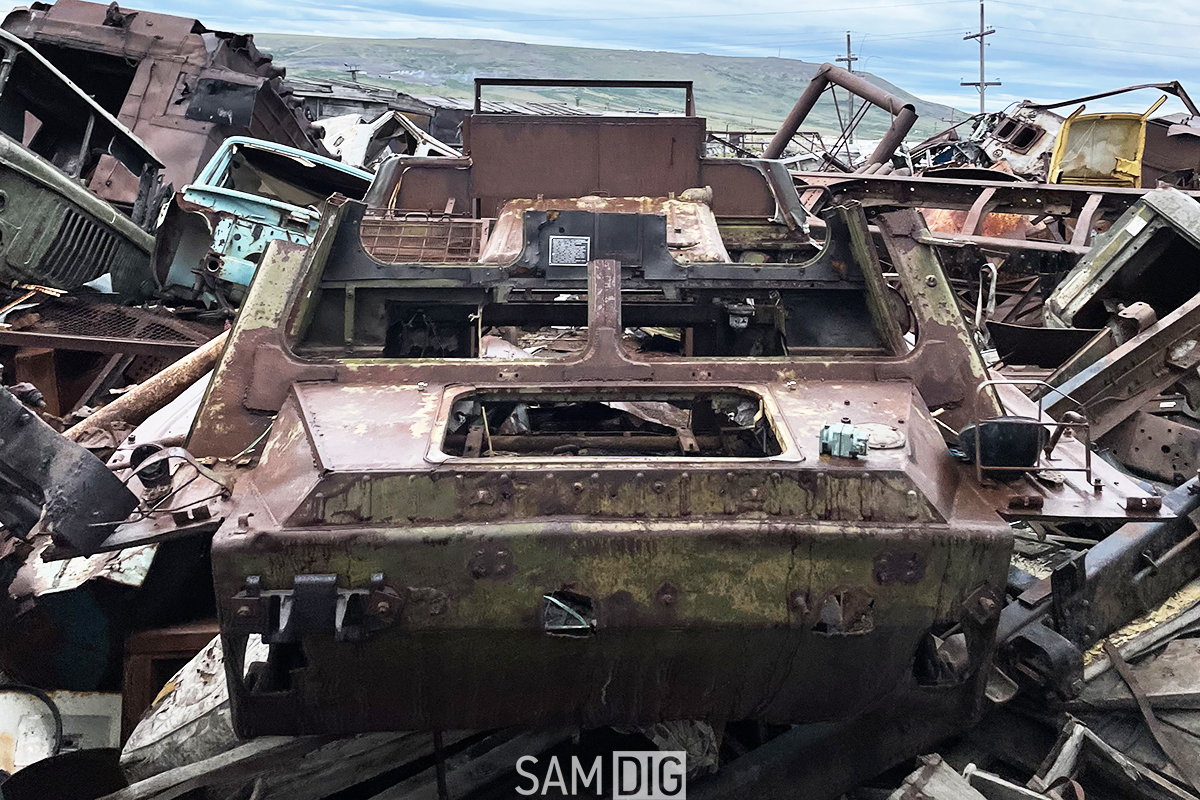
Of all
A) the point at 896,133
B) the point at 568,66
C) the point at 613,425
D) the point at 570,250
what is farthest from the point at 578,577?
the point at 568,66

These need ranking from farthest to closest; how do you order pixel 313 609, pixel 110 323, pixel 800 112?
1. pixel 800 112
2. pixel 110 323
3. pixel 313 609

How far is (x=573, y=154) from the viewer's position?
496 cm

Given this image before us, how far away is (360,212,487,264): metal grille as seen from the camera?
4.09 meters

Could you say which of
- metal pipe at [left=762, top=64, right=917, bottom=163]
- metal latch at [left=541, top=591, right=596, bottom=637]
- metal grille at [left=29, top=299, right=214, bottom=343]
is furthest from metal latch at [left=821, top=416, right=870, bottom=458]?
metal pipe at [left=762, top=64, right=917, bottom=163]

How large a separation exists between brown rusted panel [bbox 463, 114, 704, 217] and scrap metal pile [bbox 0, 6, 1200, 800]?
17mm

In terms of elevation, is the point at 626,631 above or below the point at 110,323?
above

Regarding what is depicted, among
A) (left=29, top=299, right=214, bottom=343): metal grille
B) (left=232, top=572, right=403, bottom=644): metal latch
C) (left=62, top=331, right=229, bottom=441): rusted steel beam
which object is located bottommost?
(left=29, top=299, right=214, bottom=343): metal grille

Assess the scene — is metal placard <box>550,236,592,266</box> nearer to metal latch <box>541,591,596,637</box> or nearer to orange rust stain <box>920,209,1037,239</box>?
metal latch <box>541,591,596,637</box>

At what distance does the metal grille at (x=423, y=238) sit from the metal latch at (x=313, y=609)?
181 cm

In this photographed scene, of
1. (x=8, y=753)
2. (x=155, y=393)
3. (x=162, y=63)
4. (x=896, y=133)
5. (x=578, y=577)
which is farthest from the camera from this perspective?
(x=162, y=63)

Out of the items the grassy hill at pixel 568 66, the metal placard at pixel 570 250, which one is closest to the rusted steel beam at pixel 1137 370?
the metal placard at pixel 570 250

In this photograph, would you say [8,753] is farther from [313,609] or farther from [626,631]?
[626,631]

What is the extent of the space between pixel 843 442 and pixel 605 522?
64 centimetres

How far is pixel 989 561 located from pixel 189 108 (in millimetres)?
8745
